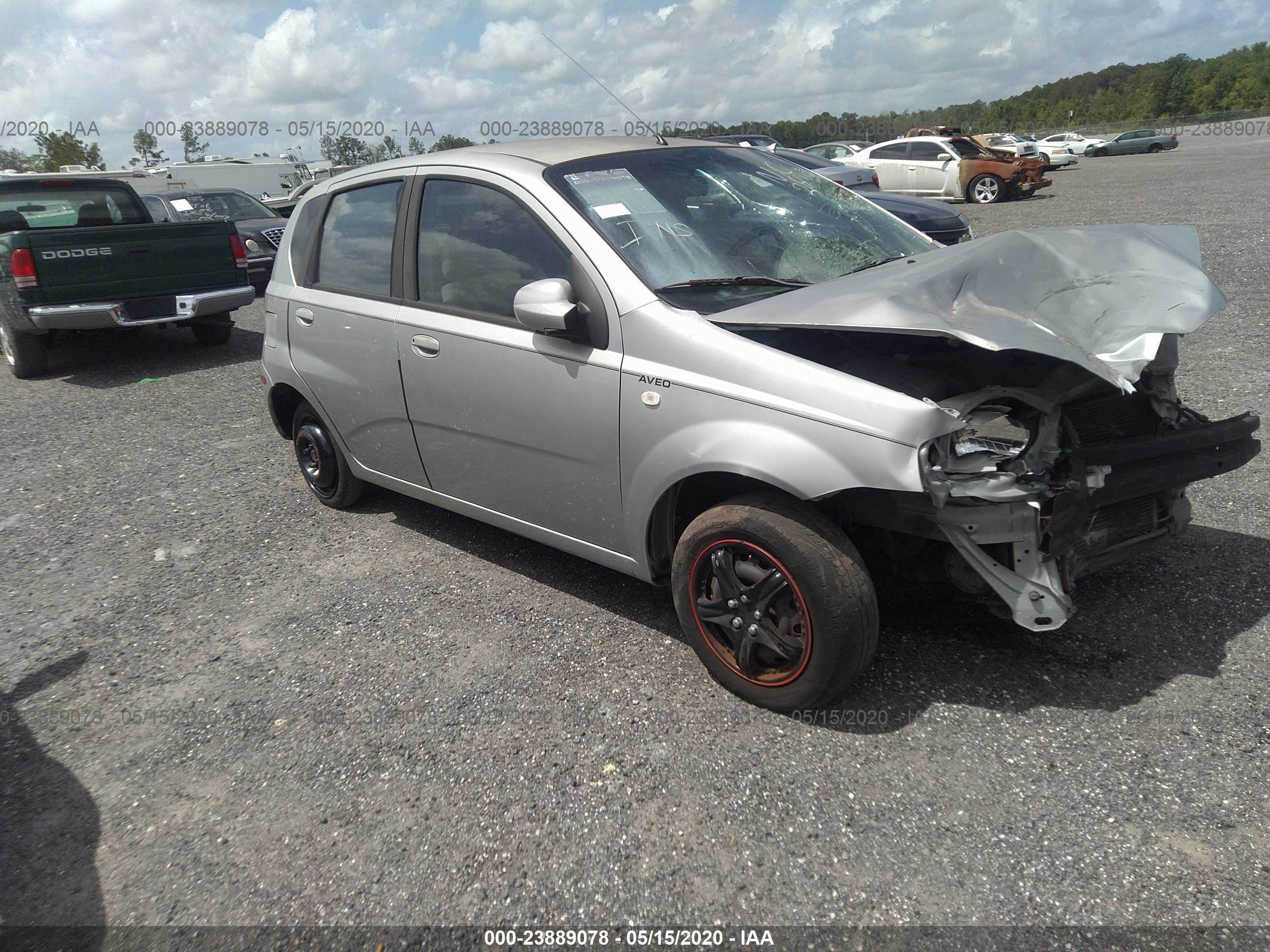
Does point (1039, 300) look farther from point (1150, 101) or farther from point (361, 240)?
point (1150, 101)

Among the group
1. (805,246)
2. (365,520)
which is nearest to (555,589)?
(365,520)

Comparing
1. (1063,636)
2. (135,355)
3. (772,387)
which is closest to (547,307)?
(772,387)

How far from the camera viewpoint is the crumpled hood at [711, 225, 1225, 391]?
102 inches

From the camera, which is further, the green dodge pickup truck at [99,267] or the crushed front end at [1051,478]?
the green dodge pickup truck at [99,267]

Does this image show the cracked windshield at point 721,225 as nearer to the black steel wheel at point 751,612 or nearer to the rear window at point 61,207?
the black steel wheel at point 751,612

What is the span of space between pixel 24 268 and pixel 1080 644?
30.3 feet

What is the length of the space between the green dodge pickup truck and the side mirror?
23.7ft

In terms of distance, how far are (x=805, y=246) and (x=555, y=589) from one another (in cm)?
187

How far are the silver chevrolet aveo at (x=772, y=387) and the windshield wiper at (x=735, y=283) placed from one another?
0.03 metres

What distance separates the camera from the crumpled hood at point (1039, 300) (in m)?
2.60

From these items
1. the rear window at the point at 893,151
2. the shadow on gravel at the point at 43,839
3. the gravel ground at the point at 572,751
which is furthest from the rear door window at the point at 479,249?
the rear window at the point at 893,151

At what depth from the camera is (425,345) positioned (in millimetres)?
3752

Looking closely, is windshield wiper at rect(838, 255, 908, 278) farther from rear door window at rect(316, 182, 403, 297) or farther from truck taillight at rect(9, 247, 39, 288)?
truck taillight at rect(9, 247, 39, 288)

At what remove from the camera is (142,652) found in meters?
3.76
